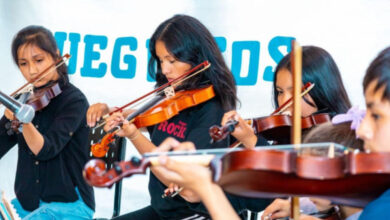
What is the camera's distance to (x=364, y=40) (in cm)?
219

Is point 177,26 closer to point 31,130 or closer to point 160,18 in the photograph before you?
point 31,130

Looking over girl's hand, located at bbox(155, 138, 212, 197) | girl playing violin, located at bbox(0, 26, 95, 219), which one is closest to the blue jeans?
girl playing violin, located at bbox(0, 26, 95, 219)

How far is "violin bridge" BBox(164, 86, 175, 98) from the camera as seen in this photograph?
1.78 m

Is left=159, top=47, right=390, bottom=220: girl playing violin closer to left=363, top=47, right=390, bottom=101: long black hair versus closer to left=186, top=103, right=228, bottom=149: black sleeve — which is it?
left=363, top=47, right=390, bottom=101: long black hair

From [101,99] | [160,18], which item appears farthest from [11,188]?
[160,18]

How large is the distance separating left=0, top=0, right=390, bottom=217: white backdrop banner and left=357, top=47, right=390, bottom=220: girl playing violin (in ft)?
4.15

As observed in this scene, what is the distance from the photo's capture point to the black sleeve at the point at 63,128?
1913mm

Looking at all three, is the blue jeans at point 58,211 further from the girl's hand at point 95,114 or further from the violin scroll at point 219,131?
the violin scroll at point 219,131

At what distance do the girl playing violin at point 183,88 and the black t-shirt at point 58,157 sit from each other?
0.19 metres

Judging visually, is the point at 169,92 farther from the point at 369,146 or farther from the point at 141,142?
the point at 369,146

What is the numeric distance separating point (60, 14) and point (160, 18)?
0.43 m

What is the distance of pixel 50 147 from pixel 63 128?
85mm

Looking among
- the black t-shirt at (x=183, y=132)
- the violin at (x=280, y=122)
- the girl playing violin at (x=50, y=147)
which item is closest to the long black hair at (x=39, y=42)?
the girl playing violin at (x=50, y=147)

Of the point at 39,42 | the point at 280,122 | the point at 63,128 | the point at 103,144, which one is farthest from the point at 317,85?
the point at 39,42
